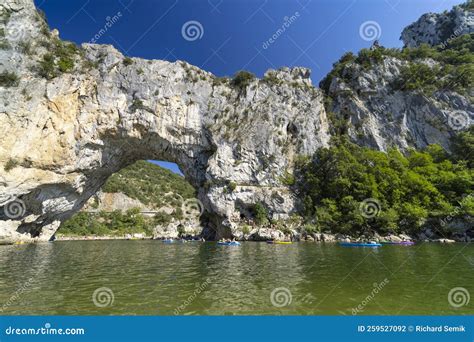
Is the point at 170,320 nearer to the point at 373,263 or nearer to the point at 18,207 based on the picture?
the point at 373,263

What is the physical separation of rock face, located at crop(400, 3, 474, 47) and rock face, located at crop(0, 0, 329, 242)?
4662 centimetres

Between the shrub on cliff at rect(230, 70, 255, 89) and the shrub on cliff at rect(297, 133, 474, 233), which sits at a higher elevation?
the shrub on cliff at rect(230, 70, 255, 89)

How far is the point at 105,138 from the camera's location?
138 feet

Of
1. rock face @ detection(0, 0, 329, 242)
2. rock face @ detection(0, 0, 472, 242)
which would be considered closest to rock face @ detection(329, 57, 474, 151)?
rock face @ detection(0, 0, 472, 242)

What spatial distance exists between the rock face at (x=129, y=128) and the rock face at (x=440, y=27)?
A: 4662 cm

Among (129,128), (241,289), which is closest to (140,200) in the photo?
(129,128)

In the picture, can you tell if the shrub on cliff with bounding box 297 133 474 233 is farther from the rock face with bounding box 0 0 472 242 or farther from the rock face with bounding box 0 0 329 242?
the rock face with bounding box 0 0 329 242

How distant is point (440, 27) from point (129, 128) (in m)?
85.6

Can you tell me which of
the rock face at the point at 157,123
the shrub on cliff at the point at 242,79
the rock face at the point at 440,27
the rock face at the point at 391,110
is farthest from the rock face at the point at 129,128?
the rock face at the point at 440,27

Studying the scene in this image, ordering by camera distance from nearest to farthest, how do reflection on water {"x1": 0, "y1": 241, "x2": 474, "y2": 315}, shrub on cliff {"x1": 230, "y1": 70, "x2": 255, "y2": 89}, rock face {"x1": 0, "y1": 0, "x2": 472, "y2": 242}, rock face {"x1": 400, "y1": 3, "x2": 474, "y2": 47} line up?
1. reflection on water {"x1": 0, "y1": 241, "x2": 474, "y2": 315}
2. rock face {"x1": 0, "y1": 0, "x2": 472, "y2": 242}
3. shrub on cliff {"x1": 230, "y1": 70, "x2": 255, "y2": 89}
4. rock face {"x1": 400, "y1": 3, "x2": 474, "y2": 47}

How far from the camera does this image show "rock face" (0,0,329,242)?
114ft

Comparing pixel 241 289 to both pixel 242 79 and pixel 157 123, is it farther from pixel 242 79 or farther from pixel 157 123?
pixel 242 79

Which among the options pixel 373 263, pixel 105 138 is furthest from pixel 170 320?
pixel 105 138

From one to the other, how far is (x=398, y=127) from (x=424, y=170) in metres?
11.9
